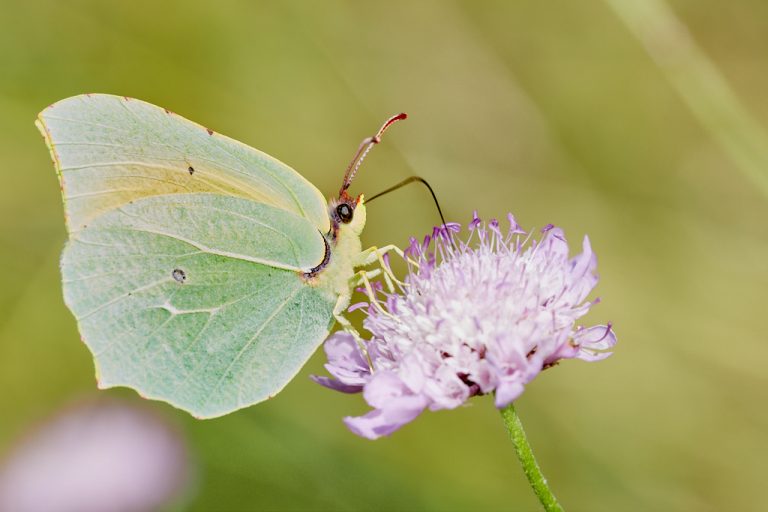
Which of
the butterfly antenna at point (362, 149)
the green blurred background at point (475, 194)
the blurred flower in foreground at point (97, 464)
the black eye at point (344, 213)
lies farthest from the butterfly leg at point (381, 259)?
the blurred flower in foreground at point (97, 464)

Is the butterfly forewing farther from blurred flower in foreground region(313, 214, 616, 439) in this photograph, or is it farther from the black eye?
blurred flower in foreground region(313, 214, 616, 439)

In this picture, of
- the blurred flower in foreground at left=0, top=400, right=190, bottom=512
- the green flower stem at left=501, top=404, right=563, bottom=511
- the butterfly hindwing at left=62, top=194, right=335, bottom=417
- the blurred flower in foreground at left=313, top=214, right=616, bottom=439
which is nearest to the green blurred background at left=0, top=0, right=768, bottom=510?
the blurred flower in foreground at left=0, top=400, right=190, bottom=512

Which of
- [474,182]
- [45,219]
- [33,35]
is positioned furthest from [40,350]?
[474,182]

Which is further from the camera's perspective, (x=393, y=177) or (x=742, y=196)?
(x=393, y=177)

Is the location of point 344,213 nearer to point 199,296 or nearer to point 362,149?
point 362,149

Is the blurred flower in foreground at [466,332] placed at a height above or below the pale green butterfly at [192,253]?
above

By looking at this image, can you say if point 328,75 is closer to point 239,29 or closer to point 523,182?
point 239,29

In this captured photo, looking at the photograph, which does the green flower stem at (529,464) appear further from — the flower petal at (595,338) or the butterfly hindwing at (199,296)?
the butterfly hindwing at (199,296)
